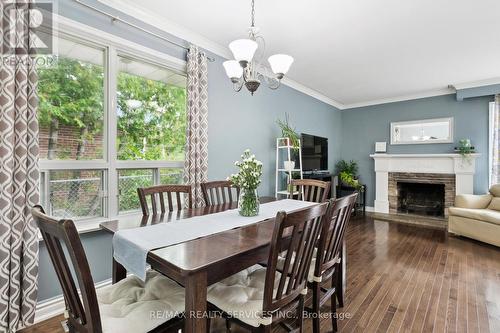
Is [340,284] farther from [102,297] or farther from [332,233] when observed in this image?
[102,297]

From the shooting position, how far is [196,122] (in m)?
2.81

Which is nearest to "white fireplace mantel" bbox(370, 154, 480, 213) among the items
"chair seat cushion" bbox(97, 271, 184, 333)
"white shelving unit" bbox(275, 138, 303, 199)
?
"white shelving unit" bbox(275, 138, 303, 199)

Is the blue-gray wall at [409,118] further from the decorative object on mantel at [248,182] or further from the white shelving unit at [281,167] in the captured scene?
the decorative object on mantel at [248,182]

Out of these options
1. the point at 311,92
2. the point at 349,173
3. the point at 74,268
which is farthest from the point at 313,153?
the point at 74,268

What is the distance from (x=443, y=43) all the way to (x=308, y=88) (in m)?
2.24

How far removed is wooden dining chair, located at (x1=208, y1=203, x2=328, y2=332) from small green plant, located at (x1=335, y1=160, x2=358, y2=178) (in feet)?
16.2

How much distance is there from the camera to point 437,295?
2287mm

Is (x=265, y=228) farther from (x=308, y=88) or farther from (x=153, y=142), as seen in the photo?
(x=308, y=88)

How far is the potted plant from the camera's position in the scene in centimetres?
549

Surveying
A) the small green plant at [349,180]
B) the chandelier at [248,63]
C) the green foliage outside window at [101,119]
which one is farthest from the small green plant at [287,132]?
the small green plant at [349,180]

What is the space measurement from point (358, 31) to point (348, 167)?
3.78 metres

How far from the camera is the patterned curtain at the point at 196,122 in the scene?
2783mm

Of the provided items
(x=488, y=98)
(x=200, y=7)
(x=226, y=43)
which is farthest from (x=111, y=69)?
(x=488, y=98)

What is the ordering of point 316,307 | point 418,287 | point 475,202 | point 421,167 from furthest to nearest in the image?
point 421,167, point 475,202, point 418,287, point 316,307
